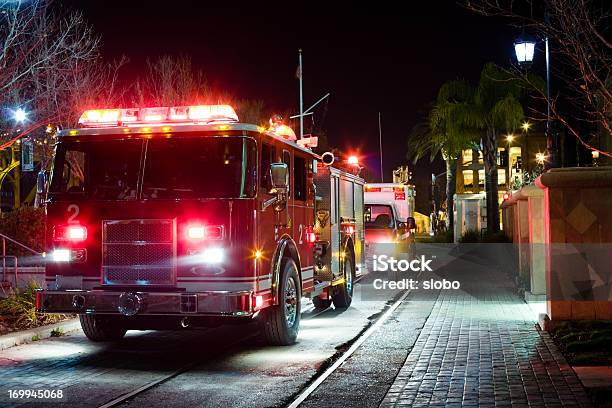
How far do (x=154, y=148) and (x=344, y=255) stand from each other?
600 cm

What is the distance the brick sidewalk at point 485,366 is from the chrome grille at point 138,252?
2994mm

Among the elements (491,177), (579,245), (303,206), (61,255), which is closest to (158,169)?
(61,255)

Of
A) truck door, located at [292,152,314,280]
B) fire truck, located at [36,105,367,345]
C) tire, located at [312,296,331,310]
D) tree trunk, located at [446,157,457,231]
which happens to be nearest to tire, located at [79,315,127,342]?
fire truck, located at [36,105,367,345]

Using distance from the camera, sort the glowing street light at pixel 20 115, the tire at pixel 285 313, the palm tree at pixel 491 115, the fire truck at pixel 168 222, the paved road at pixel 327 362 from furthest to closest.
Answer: the palm tree at pixel 491 115, the glowing street light at pixel 20 115, the tire at pixel 285 313, the fire truck at pixel 168 222, the paved road at pixel 327 362

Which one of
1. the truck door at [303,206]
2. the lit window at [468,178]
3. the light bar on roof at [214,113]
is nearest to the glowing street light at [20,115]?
the truck door at [303,206]

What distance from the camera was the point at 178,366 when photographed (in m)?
9.40

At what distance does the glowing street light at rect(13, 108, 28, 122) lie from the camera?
21.0 metres

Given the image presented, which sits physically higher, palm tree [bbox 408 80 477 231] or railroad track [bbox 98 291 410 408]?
palm tree [bbox 408 80 477 231]

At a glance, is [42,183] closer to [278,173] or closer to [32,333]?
[32,333]

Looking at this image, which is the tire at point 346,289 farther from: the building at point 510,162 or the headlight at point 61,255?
the building at point 510,162

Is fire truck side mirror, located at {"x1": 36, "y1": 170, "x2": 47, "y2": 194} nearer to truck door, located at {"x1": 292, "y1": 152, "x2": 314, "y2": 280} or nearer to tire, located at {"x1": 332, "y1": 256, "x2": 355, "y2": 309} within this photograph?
truck door, located at {"x1": 292, "y1": 152, "x2": 314, "y2": 280}

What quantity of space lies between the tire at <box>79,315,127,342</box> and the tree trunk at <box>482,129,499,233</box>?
28691 mm

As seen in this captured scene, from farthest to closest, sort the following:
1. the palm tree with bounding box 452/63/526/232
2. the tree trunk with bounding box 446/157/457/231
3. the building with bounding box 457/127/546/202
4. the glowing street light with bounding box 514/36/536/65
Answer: the building with bounding box 457/127/546/202, the tree trunk with bounding box 446/157/457/231, the palm tree with bounding box 452/63/526/232, the glowing street light with bounding box 514/36/536/65

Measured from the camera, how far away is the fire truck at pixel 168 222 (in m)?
9.37
